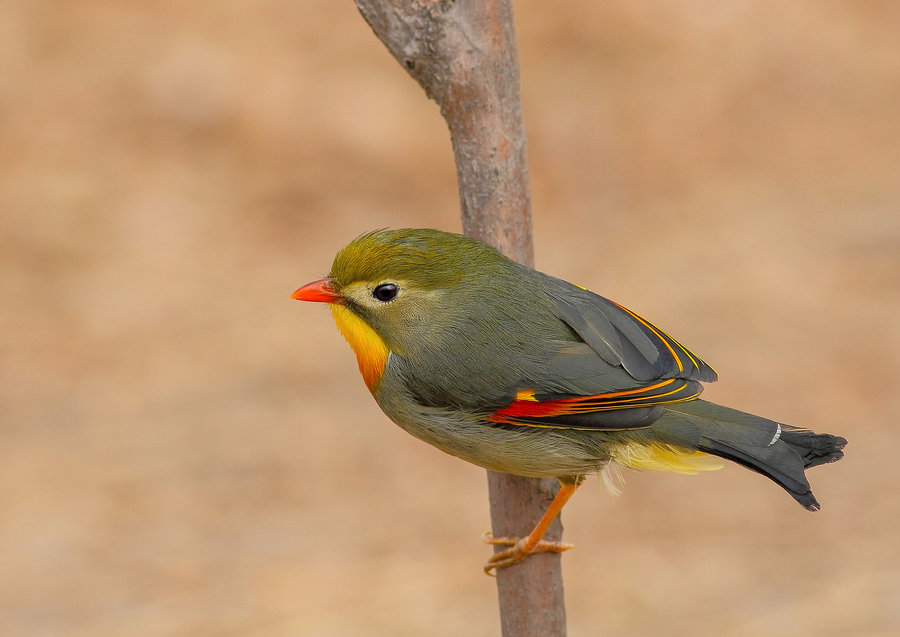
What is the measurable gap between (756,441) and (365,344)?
1.38 metres

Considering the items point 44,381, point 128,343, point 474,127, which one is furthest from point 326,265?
point 474,127

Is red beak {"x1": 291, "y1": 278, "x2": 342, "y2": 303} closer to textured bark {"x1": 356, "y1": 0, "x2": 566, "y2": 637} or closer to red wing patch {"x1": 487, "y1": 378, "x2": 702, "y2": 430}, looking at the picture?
textured bark {"x1": 356, "y1": 0, "x2": 566, "y2": 637}

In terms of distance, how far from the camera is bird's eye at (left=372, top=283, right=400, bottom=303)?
12.6ft

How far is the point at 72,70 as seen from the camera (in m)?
10.5

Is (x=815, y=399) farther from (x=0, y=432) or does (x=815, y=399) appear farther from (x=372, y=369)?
(x=0, y=432)

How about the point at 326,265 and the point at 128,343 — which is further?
the point at 326,265

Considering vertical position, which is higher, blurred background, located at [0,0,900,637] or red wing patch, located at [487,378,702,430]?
blurred background, located at [0,0,900,637]

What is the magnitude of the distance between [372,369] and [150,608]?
12.3 ft

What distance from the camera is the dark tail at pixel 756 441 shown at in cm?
360

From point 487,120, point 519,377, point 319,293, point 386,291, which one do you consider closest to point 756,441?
point 519,377

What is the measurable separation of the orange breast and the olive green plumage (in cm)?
3

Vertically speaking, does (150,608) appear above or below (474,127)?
below

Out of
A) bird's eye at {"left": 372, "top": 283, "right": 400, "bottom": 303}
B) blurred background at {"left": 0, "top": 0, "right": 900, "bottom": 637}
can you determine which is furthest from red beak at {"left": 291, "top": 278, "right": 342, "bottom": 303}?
blurred background at {"left": 0, "top": 0, "right": 900, "bottom": 637}

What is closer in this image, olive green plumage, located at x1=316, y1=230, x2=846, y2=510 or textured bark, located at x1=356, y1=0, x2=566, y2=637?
olive green plumage, located at x1=316, y1=230, x2=846, y2=510
